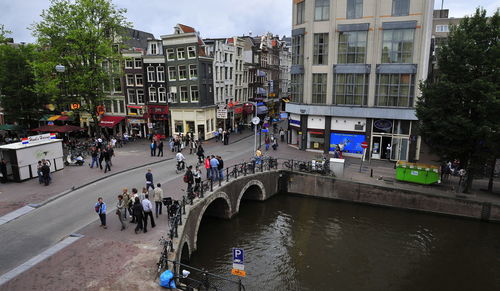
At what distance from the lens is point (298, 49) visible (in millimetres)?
37094

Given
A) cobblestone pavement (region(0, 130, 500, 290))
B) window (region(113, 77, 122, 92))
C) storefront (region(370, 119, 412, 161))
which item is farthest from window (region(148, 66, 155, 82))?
cobblestone pavement (region(0, 130, 500, 290))

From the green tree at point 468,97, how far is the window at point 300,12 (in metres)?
16.6

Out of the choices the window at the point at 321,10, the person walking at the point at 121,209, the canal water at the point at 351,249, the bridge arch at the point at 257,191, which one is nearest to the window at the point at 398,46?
the window at the point at 321,10

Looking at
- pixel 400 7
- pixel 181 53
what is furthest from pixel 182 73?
pixel 400 7

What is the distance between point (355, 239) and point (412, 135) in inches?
639

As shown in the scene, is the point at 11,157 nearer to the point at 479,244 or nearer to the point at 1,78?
the point at 1,78

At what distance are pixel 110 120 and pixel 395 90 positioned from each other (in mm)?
36746

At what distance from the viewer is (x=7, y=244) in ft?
46.5

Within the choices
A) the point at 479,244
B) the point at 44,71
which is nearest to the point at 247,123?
the point at 44,71

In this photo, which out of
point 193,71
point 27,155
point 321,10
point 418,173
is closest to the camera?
point 27,155

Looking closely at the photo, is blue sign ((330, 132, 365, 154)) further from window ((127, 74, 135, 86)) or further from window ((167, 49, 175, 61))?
window ((127, 74, 135, 86))

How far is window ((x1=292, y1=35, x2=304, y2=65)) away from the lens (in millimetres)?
36469

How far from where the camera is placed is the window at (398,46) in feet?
103

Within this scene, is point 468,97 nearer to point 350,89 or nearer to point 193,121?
point 350,89
